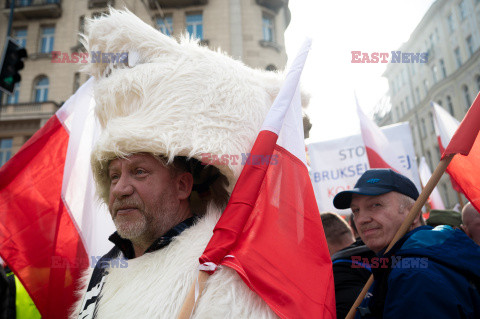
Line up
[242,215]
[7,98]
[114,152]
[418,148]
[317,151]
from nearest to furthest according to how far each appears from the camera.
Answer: [242,215] < [114,152] < [317,151] < [7,98] < [418,148]

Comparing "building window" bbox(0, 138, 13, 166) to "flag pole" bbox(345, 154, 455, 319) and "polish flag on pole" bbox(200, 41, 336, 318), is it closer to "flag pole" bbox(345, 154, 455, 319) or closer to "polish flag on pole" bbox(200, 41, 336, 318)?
"polish flag on pole" bbox(200, 41, 336, 318)

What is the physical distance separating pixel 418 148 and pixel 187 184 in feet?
114

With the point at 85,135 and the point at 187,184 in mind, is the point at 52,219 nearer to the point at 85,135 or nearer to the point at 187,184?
the point at 85,135

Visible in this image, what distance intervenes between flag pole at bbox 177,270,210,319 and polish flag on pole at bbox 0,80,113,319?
1491 millimetres

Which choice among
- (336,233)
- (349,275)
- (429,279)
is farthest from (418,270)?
(336,233)

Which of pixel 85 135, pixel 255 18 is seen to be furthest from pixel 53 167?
pixel 255 18

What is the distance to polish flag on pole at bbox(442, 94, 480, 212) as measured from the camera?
172cm

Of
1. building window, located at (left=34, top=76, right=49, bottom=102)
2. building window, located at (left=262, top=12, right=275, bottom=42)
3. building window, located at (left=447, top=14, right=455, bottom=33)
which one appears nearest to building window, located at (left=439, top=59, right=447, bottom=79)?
building window, located at (left=447, top=14, right=455, bottom=33)

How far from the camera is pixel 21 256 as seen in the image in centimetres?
256

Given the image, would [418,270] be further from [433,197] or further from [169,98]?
[433,197]

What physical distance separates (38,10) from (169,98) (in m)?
19.4

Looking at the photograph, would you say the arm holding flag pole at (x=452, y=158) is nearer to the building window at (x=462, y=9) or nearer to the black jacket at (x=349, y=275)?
the black jacket at (x=349, y=275)

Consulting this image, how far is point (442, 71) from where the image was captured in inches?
1110

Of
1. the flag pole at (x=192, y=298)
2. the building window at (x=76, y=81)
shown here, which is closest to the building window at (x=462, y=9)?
the building window at (x=76, y=81)
